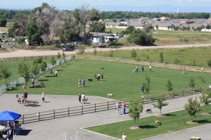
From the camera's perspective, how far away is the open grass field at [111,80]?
48969mm

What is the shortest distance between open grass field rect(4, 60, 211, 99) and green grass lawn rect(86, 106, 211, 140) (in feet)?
29.7

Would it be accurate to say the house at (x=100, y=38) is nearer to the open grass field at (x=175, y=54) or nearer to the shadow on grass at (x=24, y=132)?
the open grass field at (x=175, y=54)

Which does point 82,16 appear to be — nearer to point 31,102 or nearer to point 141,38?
point 141,38

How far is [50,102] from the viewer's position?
4306cm

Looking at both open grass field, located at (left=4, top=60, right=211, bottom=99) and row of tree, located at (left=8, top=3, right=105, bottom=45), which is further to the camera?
row of tree, located at (left=8, top=3, right=105, bottom=45)

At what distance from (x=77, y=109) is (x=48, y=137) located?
8151 millimetres

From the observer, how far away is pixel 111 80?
56781 mm

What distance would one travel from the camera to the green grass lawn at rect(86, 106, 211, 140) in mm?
32375

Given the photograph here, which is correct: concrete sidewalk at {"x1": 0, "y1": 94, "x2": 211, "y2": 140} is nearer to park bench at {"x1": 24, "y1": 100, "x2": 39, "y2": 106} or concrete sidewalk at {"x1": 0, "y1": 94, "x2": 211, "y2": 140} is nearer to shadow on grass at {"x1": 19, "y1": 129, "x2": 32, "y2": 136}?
shadow on grass at {"x1": 19, "y1": 129, "x2": 32, "y2": 136}

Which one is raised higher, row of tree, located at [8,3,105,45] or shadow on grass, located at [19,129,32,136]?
row of tree, located at [8,3,105,45]

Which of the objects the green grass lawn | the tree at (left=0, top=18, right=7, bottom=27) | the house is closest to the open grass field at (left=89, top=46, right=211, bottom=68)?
the house

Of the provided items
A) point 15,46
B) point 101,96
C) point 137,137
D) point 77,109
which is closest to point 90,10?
point 15,46

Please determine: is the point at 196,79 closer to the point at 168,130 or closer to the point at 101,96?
the point at 101,96

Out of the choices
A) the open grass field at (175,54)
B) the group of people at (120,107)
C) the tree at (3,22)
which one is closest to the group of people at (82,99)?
the group of people at (120,107)
